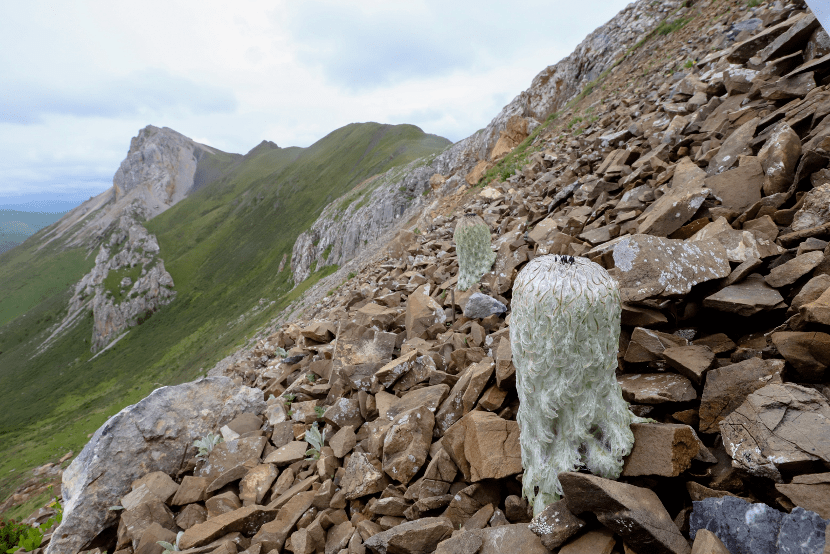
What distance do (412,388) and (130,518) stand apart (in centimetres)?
466

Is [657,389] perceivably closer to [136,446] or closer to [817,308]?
[817,308]

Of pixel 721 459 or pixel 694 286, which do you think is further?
pixel 694 286

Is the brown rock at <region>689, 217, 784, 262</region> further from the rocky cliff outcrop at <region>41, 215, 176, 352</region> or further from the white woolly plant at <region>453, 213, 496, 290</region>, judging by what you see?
the rocky cliff outcrop at <region>41, 215, 176, 352</region>

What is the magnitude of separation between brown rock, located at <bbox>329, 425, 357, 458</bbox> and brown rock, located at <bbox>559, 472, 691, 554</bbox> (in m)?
3.39

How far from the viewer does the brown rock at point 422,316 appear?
7.69 meters

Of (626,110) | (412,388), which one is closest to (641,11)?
(626,110)

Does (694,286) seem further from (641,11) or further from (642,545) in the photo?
(641,11)

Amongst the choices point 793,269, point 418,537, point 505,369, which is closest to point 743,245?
point 793,269

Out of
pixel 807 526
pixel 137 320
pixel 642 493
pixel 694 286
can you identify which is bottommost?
pixel 137 320

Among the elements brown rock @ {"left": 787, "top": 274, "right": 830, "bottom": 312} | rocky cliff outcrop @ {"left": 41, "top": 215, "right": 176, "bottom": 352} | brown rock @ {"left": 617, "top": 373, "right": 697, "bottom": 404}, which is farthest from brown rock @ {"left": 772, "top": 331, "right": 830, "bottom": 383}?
rocky cliff outcrop @ {"left": 41, "top": 215, "right": 176, "bottom": 352}

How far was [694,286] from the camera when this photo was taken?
4258 millimetres

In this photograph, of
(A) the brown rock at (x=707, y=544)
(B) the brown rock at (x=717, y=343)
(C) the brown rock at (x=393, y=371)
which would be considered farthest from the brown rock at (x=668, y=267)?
(C) the brown rock at (x=393, y=371)

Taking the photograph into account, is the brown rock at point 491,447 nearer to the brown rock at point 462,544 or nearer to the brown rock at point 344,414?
the brown rock at point 462,544

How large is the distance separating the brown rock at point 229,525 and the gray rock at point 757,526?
4.88 metres
